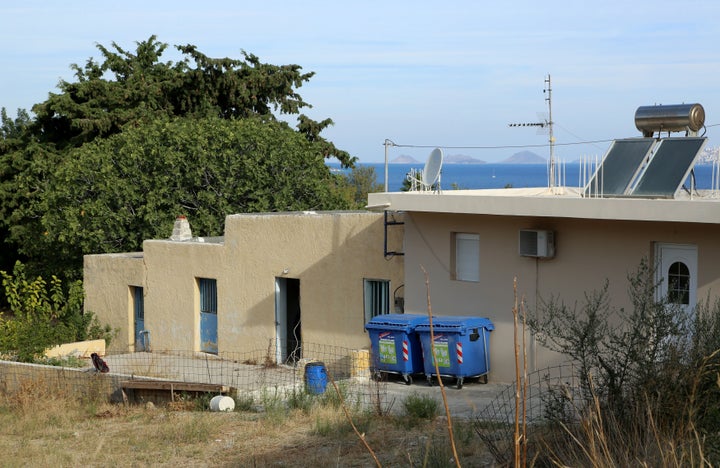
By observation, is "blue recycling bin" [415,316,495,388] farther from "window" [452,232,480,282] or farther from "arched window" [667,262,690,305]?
"arched window" [667,262,690,305]

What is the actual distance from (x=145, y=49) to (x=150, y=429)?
97.3ft

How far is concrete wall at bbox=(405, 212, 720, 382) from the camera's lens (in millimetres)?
13898

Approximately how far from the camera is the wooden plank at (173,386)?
14688 mm

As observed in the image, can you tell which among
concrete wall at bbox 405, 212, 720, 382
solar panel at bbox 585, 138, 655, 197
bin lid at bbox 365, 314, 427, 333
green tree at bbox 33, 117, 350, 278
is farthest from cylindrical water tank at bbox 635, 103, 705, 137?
green tree at bbox 33, 117, 350, 278

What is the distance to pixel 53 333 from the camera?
21.9 metres

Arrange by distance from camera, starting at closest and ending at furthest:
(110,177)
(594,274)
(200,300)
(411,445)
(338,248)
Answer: (411,445)
(594,274)
(338,248)
(200,300)
(110,177)

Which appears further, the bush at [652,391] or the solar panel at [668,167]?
the solar panel at [668,167]

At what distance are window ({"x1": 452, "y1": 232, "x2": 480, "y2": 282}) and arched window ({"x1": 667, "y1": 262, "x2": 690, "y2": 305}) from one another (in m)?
3.50

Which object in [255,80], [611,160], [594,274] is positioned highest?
[255,80]

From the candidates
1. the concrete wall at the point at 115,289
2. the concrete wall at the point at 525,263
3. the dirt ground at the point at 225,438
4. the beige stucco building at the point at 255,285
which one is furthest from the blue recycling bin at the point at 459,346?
the concrete wall at the point at 115,289

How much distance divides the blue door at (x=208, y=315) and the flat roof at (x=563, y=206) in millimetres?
6353

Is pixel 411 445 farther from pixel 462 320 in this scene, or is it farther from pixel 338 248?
pixel 338 248

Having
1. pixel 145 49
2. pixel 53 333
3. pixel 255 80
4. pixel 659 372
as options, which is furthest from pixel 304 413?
pixel 145 49

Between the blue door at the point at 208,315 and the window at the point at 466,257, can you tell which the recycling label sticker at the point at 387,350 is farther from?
the blue door at the point at 208,315
